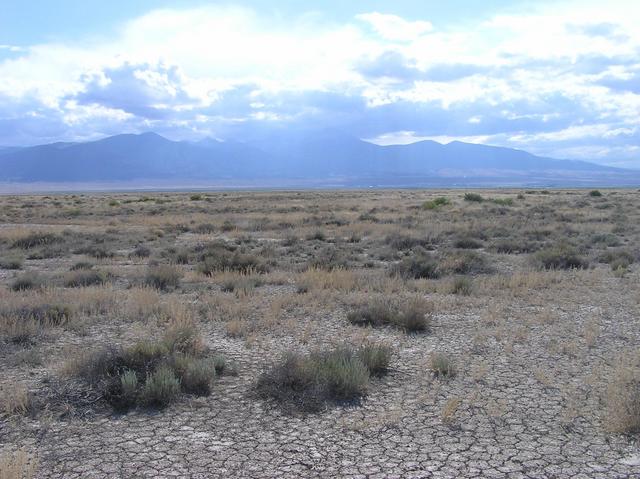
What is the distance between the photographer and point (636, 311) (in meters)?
12.3

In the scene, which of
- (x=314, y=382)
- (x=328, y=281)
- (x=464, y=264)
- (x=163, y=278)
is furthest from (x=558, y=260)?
(x=314, y=382)

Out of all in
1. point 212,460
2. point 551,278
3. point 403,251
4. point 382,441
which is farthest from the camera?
point 403,251

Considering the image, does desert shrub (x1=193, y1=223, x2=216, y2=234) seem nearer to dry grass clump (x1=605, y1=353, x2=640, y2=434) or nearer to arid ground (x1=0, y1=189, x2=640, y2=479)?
arid ground (x1=0, y1=189, x2=640, y2=479)

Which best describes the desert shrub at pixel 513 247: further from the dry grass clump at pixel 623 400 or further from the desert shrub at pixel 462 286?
the dry grass clump at pixel 623 400

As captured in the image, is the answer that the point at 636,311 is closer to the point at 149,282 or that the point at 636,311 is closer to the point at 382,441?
the point at 382,441

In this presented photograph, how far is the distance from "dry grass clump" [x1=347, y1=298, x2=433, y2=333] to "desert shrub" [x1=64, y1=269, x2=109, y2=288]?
7.99 meters

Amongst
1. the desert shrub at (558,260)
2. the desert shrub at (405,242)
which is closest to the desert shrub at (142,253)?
the desert shrub at (405,242)

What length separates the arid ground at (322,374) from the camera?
586 centimetres

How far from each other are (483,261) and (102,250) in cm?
1422

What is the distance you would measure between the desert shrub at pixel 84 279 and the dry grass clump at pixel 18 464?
10.5 meters

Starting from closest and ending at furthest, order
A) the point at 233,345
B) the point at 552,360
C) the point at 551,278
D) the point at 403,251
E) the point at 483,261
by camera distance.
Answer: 1. the point at 552,360
2. the point at 233,345
3. the point at 551,278
4. the point at 483,261
5. the point at 403,251

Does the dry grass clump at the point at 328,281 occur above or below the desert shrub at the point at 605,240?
above

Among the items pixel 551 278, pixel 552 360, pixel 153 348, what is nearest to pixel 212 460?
pixel 153 348

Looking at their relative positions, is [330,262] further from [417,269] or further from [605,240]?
[605,240]
